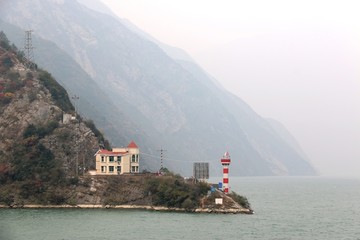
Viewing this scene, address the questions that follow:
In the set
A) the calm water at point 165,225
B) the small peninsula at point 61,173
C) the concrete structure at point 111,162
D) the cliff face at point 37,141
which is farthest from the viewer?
the concrete structure at point 111,162

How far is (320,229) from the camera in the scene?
292 ft

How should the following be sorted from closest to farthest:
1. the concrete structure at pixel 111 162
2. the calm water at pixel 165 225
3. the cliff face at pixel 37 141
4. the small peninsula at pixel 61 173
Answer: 1. the calm water at pixel 165 225
2. the small peninsula at pixel 61 173
3. the cliff face at pixel 37 141
4. the concrete structure at pixel 111 162

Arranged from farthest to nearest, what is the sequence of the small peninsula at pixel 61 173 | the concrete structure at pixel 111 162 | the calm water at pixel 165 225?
the concrete structure at pixel 111 162
the small peninsula at pixel 61 173
the calm water at pixel 165 225

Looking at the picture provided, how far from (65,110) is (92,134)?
1057cm

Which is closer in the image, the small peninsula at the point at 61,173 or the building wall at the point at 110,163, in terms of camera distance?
the small peninsula at the point at 61,173

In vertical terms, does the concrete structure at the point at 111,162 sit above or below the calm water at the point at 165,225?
above

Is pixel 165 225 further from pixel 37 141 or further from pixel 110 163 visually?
pixel 37 141

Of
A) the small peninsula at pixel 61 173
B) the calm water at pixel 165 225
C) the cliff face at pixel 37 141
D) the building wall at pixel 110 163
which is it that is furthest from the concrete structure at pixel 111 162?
the calm water at pixel 165 225

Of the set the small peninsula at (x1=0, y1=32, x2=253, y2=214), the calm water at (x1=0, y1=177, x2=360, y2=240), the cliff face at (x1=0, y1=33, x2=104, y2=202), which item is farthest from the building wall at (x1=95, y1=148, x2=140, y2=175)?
the calm water at (x1=0, y1=177, x2=360, y2=240)

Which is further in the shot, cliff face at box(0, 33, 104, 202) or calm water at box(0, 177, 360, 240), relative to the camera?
cliff face at box(0, 33, 104, 202)

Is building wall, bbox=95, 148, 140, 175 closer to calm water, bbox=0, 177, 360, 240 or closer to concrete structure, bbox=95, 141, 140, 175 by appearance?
concrete structure, bbox=95, 141, 140, 175

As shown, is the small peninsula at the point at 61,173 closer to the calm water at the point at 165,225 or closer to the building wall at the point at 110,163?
the building wall at the point at 110,163

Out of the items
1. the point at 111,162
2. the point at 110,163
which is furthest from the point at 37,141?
the point at 111,162

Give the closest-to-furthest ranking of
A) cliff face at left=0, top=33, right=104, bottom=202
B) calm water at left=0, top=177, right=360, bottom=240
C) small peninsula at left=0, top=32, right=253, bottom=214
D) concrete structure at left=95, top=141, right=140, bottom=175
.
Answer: calm water at left=0, top=177, right=360, bottom=240 → small peninsula at left=0, top=32, right=253, bottom=214 → cliff face at left=0, top=33, right=104, bottom=202 → concrete structure at left=95, top=141, right=140, bottom=175
